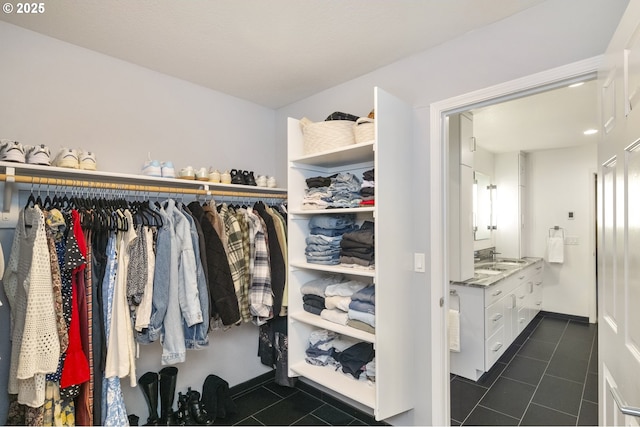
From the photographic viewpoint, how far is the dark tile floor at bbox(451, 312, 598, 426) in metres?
2.21

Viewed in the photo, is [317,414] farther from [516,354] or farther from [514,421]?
[516,354]

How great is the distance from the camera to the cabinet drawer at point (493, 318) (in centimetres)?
268

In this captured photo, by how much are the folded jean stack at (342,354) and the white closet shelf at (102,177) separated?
123 cm

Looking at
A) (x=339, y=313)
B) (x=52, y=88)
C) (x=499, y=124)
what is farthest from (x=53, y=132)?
(x=499, y=124)

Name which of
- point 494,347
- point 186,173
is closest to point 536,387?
point 494,347

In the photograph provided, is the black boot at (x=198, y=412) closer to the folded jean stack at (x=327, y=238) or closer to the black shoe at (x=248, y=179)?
the folded jean stack at (x=327, y=238)

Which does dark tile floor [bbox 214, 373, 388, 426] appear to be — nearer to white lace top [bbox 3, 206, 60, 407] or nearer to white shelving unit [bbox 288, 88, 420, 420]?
white shelving unit [bbox 288, 88, 420, 420]

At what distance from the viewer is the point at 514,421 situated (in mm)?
2174

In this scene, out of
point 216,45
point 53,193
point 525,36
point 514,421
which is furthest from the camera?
point 514,421

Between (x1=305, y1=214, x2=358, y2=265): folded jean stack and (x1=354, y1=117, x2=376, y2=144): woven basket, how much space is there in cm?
57

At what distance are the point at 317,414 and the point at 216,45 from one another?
8.36 ft

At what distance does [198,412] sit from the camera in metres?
2.09

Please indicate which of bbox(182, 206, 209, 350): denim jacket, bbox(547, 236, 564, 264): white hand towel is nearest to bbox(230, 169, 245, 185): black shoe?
bbox(182, 206, 209, 350): denim jacket

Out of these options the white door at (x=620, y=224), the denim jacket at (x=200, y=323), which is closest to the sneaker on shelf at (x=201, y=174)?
the denim jacket at (x=200, y=323)
